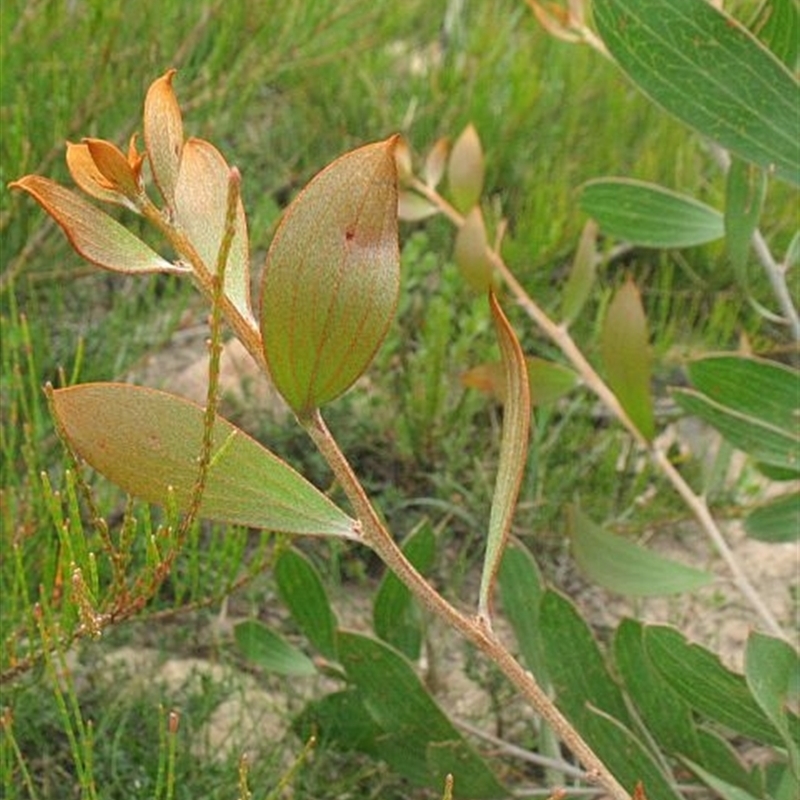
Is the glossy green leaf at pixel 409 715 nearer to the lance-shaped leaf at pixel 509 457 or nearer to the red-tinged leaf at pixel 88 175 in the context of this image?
the lance-shaped leaf at pixel 509 457

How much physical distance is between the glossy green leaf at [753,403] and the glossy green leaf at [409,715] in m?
0.41

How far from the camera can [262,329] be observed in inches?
31.5

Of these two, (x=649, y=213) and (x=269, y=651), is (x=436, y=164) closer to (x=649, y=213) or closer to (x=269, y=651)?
(x=649, y=213)

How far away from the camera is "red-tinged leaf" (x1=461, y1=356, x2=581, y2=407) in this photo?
166 cm

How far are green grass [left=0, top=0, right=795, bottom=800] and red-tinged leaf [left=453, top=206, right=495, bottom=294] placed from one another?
29 centimetres

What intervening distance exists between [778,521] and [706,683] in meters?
0.34

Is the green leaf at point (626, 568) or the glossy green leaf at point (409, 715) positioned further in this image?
the green leaf at point (626, 568)

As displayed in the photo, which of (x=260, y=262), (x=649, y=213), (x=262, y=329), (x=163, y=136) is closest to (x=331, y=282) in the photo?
(x=262, y=329)

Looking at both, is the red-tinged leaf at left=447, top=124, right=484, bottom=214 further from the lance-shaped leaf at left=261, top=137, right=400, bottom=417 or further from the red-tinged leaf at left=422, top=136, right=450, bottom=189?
the lance-shaped leaf at left=261, top=137, right=400, bottom=417

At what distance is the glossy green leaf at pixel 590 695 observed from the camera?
1.27m

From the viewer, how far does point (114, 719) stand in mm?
1533

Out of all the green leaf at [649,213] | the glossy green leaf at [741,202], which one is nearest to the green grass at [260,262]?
the green leaf at [649,213]

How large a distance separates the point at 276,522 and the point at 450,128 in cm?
198

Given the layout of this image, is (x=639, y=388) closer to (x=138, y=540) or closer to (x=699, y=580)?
(x=699, y=580)
